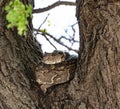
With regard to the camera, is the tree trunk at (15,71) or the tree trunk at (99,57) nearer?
the tree trunk at (99,57)

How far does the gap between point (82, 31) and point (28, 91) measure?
2.00ft

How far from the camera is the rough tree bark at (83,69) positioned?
238 cm

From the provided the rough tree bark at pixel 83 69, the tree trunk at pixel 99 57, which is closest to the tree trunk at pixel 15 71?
the rough tree bark at pixel 83 69

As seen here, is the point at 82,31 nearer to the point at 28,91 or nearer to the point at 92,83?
the point at 92,83

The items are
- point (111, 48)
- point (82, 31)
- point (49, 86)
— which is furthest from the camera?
point (49, 86)

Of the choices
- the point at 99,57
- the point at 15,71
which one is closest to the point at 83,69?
the point at 99,57

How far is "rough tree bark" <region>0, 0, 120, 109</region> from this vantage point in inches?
93.9

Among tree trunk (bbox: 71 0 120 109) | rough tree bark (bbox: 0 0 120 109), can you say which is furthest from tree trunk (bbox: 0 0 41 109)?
tree trunk (bbox: 71 0 120 109)

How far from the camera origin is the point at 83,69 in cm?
251

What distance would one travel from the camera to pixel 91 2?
2436 mm

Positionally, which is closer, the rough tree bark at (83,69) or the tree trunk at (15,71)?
the rough tree bark at (83,69)

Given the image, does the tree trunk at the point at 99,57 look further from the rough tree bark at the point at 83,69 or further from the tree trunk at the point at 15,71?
the tree trunk at the point at 15,71

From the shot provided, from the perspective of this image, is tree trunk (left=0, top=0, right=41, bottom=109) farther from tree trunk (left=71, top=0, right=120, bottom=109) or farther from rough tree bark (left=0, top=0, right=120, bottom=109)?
tree trunk (left=71, top=0, right=120, bottom=109)

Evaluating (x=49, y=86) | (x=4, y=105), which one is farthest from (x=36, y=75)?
(x=4, y=105)
